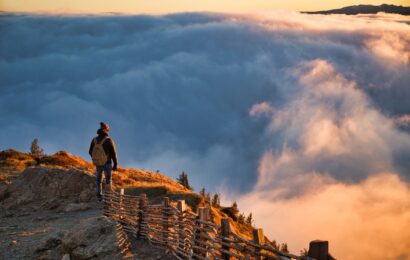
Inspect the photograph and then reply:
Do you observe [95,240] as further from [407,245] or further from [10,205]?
[407,245]

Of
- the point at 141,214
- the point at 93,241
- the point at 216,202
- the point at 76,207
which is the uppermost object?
the point at 216,202

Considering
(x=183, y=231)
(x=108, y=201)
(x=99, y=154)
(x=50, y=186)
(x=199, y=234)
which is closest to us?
(x=199, y=234)

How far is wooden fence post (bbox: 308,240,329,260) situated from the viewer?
23.5ft

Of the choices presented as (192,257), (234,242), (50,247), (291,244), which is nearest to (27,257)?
(50,247)

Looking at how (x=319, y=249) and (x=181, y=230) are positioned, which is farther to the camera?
(x=181, y=230)

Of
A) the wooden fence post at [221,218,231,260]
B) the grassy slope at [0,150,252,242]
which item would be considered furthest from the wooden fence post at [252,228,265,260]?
the grassy slope at [0,150,252,242]

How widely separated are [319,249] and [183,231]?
5.29m

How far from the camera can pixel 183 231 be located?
1207 cm

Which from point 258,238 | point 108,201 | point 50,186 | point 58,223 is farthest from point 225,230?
point 50,186

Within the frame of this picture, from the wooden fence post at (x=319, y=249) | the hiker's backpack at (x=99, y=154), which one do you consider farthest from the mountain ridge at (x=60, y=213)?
the wooden fence post at (x=319, y=249)

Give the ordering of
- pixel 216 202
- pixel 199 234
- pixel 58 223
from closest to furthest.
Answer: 1. pixel 199 234
2. pixel 58 223
3. pixel 216 202

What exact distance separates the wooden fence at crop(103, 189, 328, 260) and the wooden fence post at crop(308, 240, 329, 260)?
0.85 meters

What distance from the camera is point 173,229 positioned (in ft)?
42.4

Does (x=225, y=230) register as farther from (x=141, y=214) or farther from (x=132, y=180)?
(x=132, y=180)
